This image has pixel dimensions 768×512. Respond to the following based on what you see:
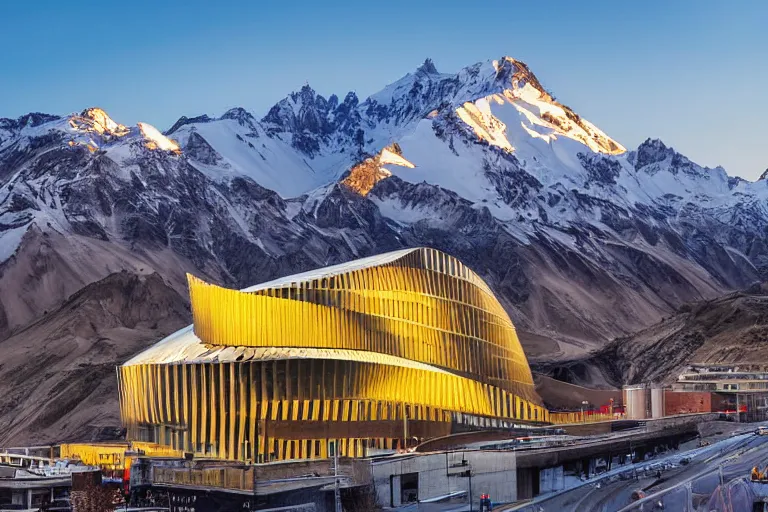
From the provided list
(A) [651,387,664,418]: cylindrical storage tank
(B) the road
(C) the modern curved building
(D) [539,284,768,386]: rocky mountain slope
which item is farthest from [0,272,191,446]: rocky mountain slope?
(B) the road

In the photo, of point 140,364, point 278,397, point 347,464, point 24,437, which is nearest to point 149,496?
point 347,464

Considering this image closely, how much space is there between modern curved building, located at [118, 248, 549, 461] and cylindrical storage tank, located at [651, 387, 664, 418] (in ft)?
81.5

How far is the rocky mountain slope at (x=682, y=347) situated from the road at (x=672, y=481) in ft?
259

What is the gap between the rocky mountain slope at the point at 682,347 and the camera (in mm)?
157375

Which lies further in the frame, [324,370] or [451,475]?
[324,370]

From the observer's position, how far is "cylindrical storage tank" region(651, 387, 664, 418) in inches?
4636

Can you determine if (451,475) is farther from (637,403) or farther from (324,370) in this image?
(637,403)

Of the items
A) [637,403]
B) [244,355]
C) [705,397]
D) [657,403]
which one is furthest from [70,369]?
[244,355]

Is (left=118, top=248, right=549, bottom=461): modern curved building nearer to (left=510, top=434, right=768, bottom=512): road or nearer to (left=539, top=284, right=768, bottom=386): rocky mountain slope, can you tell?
(left=510, top=434, right=768, bottom=512): road

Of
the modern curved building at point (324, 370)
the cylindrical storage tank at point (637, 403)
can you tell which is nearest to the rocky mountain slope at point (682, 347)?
the cylindrical storage tank at point (637, 403)

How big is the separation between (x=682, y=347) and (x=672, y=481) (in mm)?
112213

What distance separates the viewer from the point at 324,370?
263 feet

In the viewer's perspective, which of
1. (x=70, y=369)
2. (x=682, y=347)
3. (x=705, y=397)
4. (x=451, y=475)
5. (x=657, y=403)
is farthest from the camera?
(x=682, y=347)

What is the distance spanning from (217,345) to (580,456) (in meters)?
23.9
